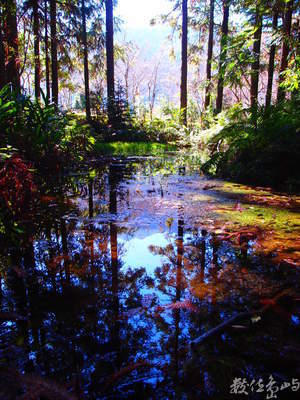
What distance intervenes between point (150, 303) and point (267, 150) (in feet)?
13.9

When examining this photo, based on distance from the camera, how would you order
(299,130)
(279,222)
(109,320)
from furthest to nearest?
(299,130) → (279,222) → (109,320)

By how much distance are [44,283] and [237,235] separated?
1.77m

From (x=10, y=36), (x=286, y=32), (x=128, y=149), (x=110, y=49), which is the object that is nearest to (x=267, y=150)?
(x=286, y=32)

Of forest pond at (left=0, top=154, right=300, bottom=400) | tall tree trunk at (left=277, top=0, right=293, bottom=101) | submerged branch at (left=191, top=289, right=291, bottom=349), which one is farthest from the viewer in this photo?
tall tree trunk at (left=277, top=0, right=293, bottom=101)

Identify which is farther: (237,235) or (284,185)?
(284,185)

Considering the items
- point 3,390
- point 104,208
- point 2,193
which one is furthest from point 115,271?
point 104,208

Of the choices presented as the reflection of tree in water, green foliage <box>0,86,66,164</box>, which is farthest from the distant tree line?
the reflection of tree in water

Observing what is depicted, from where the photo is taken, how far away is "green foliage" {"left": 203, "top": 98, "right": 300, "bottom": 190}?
5129 millimetres

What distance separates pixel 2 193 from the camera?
9.40 ft

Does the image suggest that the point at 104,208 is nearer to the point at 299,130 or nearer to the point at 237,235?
the point at 237,235

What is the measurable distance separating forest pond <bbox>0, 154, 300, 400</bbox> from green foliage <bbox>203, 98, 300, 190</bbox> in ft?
4.92

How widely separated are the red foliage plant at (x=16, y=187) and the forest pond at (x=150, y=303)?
282mm

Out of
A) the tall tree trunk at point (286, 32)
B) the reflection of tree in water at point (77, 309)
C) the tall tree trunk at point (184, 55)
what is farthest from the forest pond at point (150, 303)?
the tall tree trunk at point (184, 55)

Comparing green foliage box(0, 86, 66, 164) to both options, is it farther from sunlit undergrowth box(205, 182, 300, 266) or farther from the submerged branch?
the submerged branch
